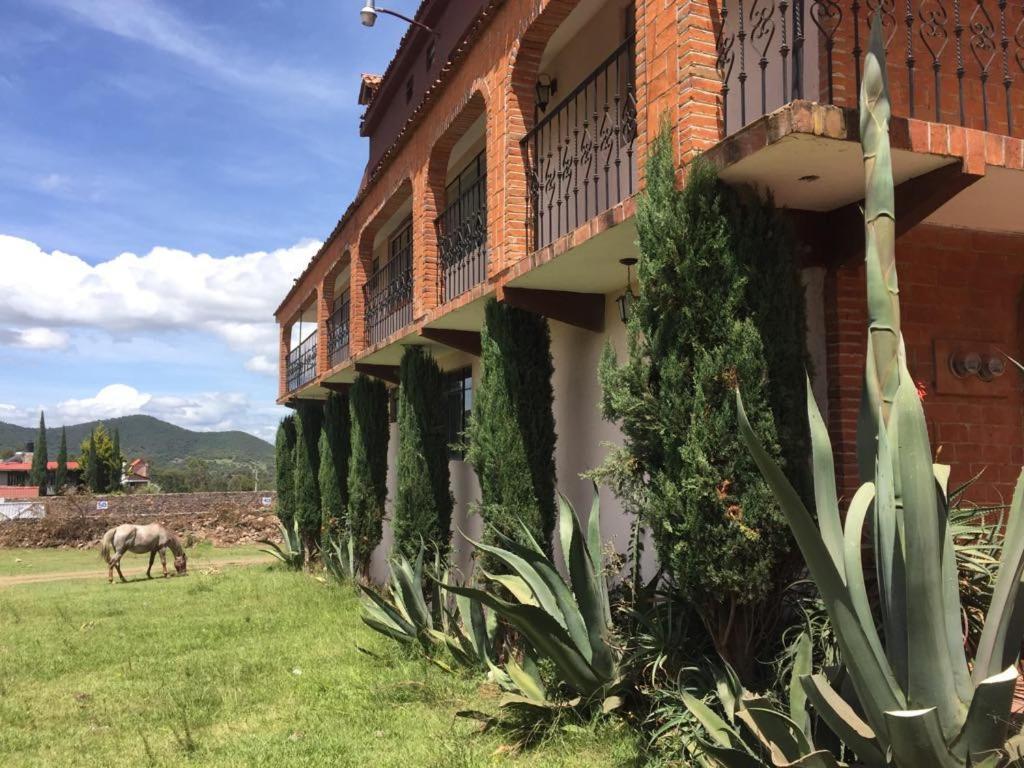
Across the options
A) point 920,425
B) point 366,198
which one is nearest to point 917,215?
point 920,425

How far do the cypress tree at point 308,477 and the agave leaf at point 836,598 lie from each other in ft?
47.7

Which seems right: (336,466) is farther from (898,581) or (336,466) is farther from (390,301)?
(898,581)

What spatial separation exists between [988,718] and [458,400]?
9.25 m

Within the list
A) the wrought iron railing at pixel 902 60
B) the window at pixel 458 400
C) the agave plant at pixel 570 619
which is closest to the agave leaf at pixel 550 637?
the agave plant at pixel 570 619

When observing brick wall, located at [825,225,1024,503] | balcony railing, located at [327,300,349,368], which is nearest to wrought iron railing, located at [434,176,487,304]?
brick wall, located at [825,225,1024,503]

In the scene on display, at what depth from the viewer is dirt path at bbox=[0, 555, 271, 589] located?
1917cm

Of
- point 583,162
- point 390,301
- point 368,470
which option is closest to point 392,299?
point 390,301

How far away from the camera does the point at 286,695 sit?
6.73 meters

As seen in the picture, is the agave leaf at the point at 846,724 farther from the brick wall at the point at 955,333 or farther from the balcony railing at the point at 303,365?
the balcony railing at the point at 303,365

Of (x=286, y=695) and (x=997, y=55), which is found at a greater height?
(x=997, y=55)

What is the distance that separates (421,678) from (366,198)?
299 inches

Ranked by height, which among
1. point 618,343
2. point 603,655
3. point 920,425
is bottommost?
point 603,655

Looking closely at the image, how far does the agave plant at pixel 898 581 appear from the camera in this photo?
280 cm

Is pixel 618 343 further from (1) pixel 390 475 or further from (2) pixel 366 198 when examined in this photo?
(1) pixel 390 475
